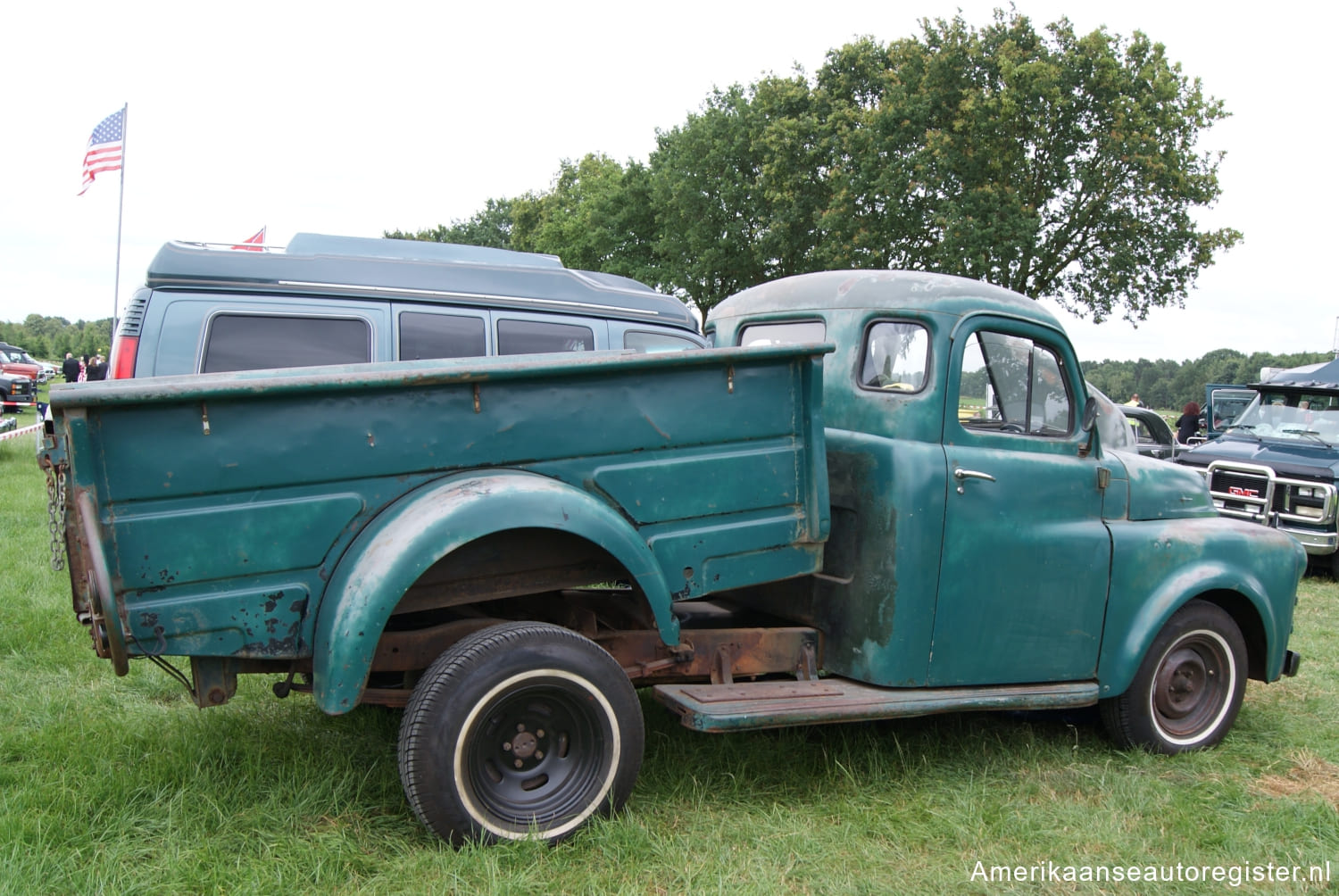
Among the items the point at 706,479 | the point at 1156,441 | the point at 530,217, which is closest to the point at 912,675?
the point at 706,479

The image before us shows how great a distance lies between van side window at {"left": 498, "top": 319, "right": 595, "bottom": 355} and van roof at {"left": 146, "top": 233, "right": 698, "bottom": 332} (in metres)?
0.15

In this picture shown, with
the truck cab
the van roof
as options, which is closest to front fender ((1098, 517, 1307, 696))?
the truck cab

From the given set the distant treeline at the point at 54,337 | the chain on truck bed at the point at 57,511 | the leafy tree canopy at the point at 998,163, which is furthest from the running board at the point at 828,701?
the distant treeline at the point at 54,337

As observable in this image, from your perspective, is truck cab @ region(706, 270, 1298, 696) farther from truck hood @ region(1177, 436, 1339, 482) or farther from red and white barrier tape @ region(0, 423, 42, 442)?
red and white barrier tape @ region(0, 423, 42, 442)

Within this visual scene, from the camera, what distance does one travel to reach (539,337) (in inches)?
293

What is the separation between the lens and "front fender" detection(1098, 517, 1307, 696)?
4246 mm

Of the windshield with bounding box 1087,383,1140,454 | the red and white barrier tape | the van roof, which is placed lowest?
the red and white barrier tape

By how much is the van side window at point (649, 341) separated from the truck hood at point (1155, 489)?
398 cm

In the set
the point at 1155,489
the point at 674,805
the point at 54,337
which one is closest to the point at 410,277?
the point at 674,805

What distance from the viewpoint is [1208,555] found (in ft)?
14.6

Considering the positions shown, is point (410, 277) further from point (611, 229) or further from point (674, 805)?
point (611, 229)

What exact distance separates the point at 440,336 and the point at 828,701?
14.4ft

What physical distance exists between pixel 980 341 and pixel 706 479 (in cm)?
143

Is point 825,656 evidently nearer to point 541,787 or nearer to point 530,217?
point 541,787
